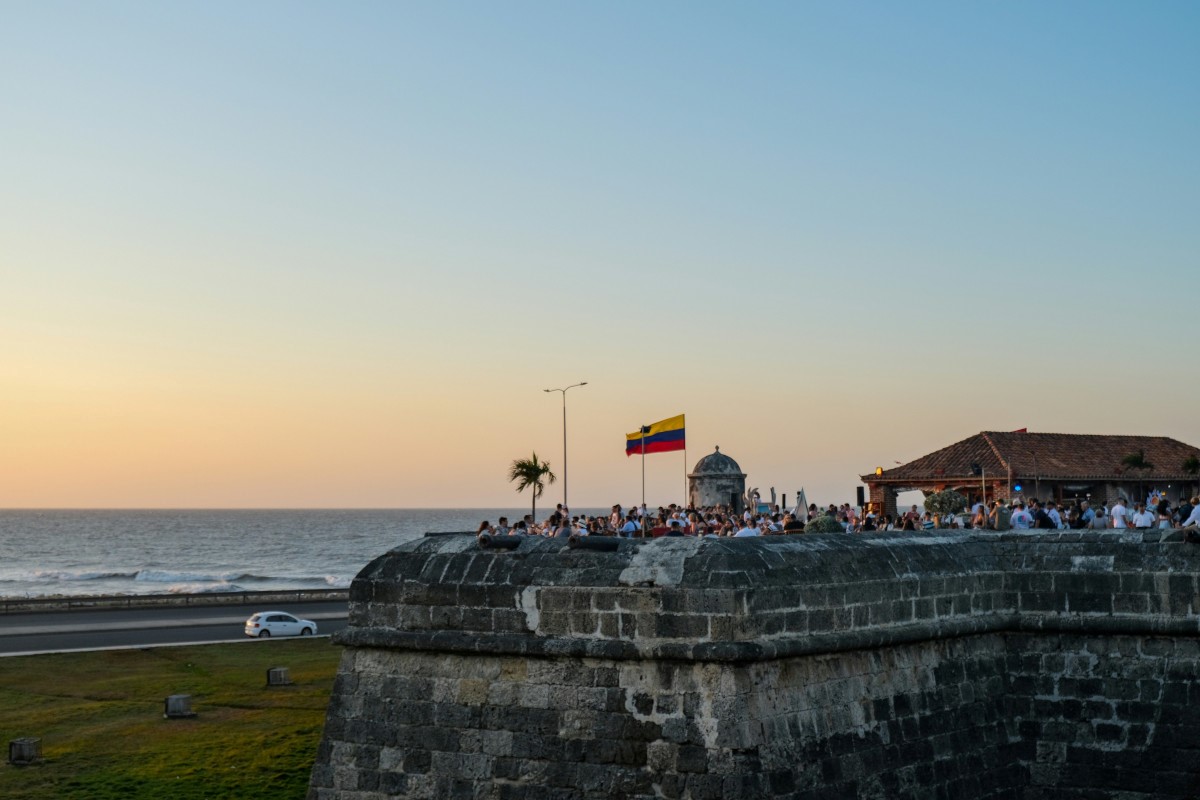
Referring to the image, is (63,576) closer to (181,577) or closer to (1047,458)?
(181,577)

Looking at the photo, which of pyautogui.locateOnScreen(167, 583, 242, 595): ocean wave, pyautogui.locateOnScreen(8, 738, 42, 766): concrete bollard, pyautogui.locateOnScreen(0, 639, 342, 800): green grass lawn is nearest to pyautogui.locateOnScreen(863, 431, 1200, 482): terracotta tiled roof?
pyautogui.locateOnScreen(0, 639, 342, 800): green grass lawn

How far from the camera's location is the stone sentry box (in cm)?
1142

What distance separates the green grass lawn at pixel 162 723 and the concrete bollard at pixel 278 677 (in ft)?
0.70

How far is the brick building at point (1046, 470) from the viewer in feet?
135

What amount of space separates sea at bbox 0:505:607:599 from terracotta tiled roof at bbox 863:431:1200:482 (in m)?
34.5

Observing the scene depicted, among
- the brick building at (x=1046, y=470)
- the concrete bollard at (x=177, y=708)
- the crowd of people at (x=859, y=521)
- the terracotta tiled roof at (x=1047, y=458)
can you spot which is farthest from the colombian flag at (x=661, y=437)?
the terracotta tiled roof at (x=1047, y=458)

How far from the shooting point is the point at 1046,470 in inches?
1651

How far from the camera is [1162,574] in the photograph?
14180 mm

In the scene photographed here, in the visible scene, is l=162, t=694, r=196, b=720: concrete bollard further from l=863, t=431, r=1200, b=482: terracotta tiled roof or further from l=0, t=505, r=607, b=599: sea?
l=0, t=505, r=607, b=599: sea

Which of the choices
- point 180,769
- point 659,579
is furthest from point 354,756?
point 180,769

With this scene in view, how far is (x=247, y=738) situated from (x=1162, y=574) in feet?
44.2

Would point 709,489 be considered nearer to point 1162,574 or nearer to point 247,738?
point 247,738

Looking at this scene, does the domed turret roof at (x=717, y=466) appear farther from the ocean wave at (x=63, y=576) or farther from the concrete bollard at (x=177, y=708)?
the ocean wave at (x=63, y=576)

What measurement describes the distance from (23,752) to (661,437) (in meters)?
12.6
